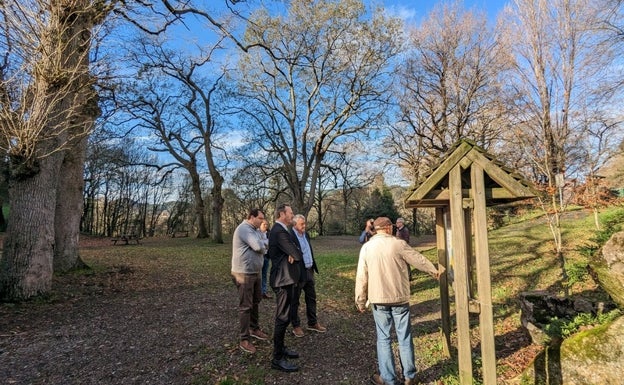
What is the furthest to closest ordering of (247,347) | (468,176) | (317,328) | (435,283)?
1. (435,283)
2. (317,328)
3. (247,347)
4. (468,176)

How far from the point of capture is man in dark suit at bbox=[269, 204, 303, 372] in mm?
4312

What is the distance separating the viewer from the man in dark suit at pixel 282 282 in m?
4.31

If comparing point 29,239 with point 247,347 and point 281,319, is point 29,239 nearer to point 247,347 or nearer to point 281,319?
point 247,347

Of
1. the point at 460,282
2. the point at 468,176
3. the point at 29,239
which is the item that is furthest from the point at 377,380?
the point at 29,239

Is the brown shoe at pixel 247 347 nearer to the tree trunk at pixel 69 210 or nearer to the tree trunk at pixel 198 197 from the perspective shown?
the tree trunk at pixel 69 210

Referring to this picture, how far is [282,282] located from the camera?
14.8 ft

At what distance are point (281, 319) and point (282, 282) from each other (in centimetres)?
46

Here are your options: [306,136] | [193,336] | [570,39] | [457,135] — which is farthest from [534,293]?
[306,136]

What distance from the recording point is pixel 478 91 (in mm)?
19578

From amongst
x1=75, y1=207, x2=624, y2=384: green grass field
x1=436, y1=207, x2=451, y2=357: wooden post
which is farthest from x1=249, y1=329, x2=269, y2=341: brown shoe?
x1=436, y1=207, x2=451, y2=357: wooden post

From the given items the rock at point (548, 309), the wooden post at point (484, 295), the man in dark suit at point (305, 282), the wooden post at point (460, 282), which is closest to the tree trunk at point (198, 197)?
the man in dark suit at point (305, 282)

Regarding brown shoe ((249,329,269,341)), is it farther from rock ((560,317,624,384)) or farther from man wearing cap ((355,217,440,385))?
rock ((560,317,624,384))

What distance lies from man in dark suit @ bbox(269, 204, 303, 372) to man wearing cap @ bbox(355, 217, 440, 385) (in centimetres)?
108

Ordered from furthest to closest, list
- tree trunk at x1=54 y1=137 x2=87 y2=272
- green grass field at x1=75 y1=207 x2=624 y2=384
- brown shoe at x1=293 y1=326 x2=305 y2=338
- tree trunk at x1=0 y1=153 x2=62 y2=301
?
1. tree trunk at x1=54 y1=137 x2=87 y2=272
2. tree trunk at x1=0 y1=153 x2=62 y2=301
3. brown shoe at x1=293 y1=326 x2=305 y2=338
4. green grass field at x1=75 y1=207 x2=624 y2=384
